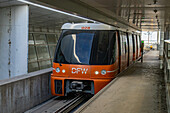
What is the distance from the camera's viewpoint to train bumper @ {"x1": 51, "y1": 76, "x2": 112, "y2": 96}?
30.6 ft

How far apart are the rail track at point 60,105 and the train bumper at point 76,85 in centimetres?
51

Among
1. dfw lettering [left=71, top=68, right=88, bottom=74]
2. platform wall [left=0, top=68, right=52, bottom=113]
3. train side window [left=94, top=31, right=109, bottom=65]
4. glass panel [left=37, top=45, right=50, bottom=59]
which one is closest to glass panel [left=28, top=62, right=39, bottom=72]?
glass panel [left=37, top=45, right=50, bottom=59]

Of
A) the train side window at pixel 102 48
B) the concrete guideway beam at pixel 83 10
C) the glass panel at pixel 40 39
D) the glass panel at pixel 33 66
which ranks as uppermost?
the concrete guideway beam at pixel 83 10

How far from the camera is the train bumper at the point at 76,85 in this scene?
934 centimetres

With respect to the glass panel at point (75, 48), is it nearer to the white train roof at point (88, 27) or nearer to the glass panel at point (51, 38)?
the white train roof at point (88, 27)

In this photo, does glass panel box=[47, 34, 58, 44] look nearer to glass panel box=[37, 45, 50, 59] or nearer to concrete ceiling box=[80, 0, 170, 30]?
glass panel box=[37, 45, 50, 59]

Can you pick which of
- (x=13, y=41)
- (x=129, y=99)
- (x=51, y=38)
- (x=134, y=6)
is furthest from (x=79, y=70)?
(x=51, y=38)

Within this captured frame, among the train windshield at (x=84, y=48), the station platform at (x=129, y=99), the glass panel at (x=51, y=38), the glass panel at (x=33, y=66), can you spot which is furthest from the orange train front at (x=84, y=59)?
the glass panel at (x=51, y=38)

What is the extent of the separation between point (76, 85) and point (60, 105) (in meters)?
1.14

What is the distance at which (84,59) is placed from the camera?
9562 millimetres

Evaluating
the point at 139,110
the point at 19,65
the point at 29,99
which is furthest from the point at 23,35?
the point at 139,110

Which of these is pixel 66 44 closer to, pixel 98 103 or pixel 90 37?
pixel 90 37

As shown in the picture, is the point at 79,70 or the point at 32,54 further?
the point at 32,54

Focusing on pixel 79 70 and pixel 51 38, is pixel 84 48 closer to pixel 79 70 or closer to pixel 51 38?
pixel 79 70
